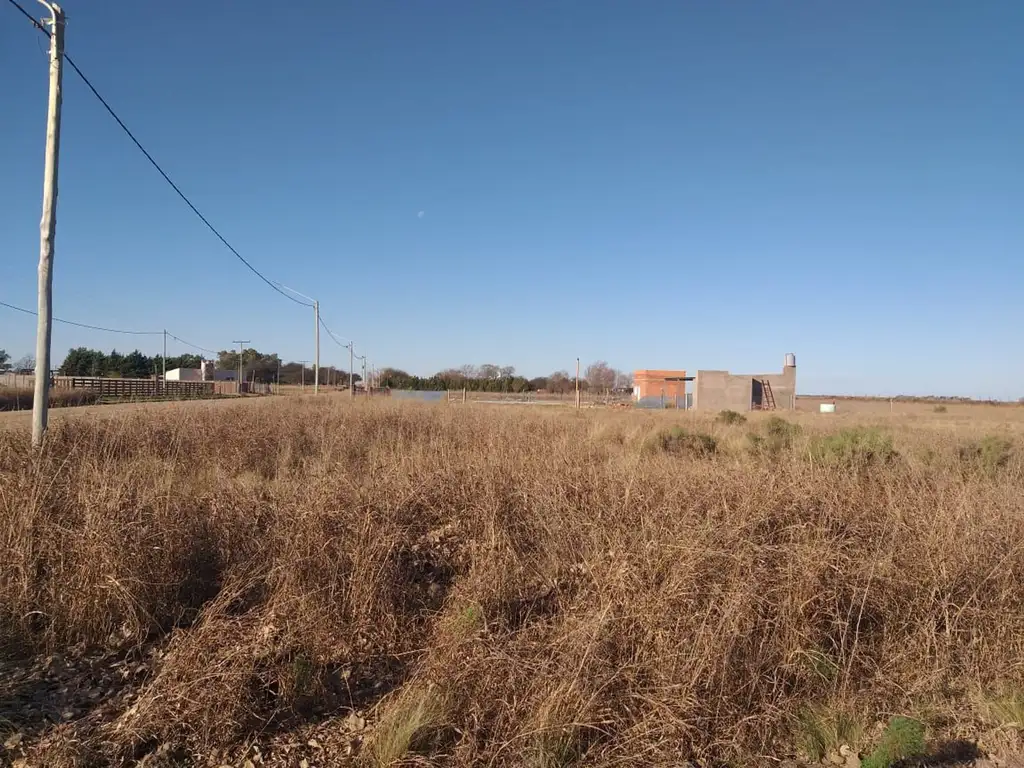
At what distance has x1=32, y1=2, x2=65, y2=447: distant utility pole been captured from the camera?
25.3 feet

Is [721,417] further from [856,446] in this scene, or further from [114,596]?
[114,596]

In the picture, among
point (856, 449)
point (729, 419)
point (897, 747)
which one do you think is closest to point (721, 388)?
point (729, 419)

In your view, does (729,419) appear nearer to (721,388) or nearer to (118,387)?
(721,388)

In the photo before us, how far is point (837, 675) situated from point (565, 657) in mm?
1712

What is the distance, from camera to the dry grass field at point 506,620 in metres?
3.04

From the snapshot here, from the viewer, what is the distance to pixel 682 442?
43.8 ft

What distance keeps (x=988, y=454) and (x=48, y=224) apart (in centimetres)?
1407

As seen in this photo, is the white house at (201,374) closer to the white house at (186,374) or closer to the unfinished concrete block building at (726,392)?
the white house at (186,374)

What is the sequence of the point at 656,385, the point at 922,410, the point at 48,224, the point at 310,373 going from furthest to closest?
the point at 310,373, the point at 656,385, the point at 922,410, the point at 48,224

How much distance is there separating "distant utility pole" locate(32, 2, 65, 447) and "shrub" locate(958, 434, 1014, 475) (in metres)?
12.2

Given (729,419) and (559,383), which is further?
(559,383)

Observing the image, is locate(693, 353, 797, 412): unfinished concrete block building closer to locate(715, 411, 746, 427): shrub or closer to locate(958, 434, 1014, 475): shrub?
locate(715, 411, 746, 427): shrub

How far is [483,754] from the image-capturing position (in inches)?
114

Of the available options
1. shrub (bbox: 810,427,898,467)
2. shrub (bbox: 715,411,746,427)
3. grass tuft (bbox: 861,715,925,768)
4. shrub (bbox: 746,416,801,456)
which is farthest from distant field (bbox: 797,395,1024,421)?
grass tuft (bbox: 861,715,925,768)
